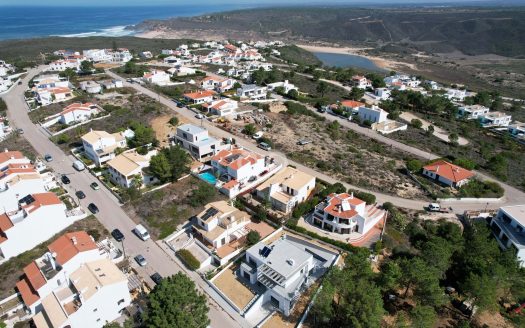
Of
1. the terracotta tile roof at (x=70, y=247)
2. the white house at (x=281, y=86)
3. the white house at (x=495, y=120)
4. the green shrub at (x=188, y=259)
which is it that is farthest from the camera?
the white house at (x=281, y=86)

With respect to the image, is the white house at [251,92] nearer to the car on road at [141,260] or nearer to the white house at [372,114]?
the white house at [372,114]

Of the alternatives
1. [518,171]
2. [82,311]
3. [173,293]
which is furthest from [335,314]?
[518,171]

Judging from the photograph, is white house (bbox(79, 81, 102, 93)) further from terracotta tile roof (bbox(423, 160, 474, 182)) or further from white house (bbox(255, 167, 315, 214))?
terracotta tile roof (bbox(423, 160, 474, 182))

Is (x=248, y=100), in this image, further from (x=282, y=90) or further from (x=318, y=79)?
(x=318, y=79)

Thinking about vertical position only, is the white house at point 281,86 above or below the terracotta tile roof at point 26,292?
below

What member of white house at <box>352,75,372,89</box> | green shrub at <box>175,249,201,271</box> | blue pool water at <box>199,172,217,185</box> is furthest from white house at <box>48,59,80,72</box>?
green shrub at <box>175,249,201,271</box>

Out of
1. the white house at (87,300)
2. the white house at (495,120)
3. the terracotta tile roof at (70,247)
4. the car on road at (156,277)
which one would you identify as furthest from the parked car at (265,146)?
the white house at (495,120)

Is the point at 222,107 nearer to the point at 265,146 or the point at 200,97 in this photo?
the point at 200,97

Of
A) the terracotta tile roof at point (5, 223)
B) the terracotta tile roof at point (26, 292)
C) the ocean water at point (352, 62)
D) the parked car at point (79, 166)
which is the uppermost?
the terracotta tile roof at point (5, 223)
